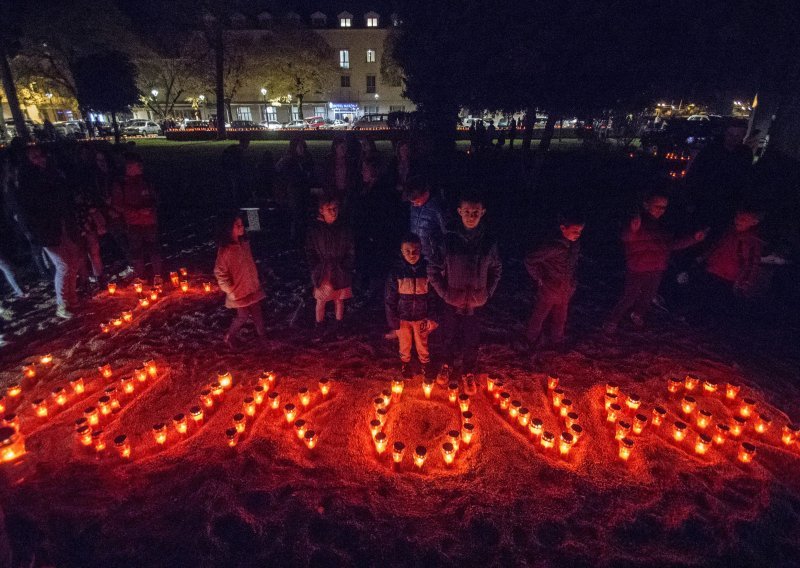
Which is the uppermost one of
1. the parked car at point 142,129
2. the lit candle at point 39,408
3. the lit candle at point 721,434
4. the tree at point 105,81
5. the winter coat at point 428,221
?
the tree at point 105,81

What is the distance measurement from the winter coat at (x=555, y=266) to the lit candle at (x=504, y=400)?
4.25ft

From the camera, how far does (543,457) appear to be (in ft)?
13.4

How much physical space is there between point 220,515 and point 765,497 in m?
4.51

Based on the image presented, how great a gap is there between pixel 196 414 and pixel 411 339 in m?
2.43

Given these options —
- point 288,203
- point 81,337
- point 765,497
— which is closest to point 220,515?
point 81,337

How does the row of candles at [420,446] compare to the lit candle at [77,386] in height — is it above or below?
below

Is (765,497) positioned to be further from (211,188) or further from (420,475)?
(211,188)

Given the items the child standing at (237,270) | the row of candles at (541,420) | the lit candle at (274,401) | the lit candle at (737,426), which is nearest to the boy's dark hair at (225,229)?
the child standing at (237,270)

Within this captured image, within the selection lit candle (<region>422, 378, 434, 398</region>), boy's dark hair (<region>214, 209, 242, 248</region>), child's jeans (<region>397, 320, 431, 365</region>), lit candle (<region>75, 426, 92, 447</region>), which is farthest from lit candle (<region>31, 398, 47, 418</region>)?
lit candle (<region>422, 378, 434, 398</region>)

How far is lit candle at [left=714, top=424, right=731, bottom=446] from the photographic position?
166 inches

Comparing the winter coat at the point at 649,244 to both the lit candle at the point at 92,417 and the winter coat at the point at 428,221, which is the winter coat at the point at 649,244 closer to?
the winter coat at the point at 428,221

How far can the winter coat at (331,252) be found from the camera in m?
5.43

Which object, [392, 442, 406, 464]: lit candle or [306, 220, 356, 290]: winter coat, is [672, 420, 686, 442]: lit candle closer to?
[392, 442, 406, 464]: lit candle

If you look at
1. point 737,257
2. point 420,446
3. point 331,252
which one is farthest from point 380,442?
point 737,257
